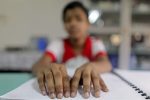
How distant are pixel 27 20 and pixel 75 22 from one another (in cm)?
187

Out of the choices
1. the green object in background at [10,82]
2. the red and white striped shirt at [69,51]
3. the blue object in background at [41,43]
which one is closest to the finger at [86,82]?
the green object in background at [10,82]

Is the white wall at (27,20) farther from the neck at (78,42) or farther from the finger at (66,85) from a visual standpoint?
the finger at (66,85)

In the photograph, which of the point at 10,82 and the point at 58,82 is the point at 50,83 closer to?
the point at 58,82

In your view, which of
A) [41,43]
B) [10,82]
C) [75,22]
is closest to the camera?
[10,82]

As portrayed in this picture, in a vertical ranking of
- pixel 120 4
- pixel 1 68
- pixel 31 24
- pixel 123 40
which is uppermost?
pixel 120 4

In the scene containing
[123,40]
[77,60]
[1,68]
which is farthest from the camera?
[123,40]

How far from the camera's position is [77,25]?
121 centimetres

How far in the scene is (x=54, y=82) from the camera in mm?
577

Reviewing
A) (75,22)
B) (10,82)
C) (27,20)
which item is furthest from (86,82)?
(27,20)

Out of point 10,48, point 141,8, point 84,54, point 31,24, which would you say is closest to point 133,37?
point 141,8

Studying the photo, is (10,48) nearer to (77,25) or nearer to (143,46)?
(143,46)

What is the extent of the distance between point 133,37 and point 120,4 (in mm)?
416

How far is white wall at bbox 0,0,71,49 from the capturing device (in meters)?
2.97

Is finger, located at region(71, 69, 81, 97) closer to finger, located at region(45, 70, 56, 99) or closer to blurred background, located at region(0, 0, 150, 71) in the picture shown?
finger, located at region(45, 70, 56, 99)
